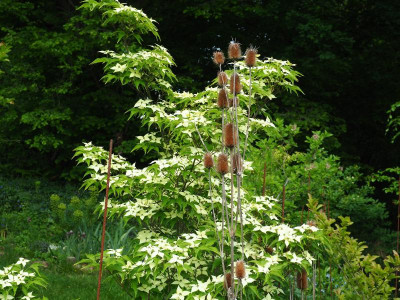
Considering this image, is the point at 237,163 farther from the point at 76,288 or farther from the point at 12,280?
the point at 76,288

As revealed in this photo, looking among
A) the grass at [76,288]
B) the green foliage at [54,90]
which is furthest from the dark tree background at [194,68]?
the grass at [76,288]

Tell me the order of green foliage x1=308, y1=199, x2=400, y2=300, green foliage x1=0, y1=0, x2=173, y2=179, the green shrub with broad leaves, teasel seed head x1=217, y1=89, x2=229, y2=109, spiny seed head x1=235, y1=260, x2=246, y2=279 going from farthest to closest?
green foliage x1=0, y1=0, x2=173, y2=179
the green shrub with broad leaves
green foliage x1=308, y1=199, x2=400, y2=300
teasel seed head x1=217, y1=89, x2=229, y2=109
spiny seed head x1=235, y1=260, x2=246, y2=279

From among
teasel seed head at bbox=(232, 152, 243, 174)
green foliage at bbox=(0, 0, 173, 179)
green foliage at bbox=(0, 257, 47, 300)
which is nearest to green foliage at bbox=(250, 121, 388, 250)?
green foliage at bbox=(0, 257, 47, 300)

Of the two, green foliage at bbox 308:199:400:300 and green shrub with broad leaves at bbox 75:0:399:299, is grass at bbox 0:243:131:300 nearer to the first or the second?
green shrub with broad leaves at bbox 75:0:399:299

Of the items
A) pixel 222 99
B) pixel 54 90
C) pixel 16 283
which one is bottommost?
pixel 16 283

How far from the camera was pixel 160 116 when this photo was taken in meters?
3.79

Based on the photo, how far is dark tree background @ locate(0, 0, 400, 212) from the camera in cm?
1100

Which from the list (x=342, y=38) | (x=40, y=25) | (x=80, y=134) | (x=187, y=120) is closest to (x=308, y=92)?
(x=342, y=38)

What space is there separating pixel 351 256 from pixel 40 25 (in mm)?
12050

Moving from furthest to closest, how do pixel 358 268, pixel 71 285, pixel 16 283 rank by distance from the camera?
pixel 71 285 < pixel 16 283 < pixel 358 268

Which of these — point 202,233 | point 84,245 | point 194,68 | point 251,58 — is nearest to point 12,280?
point 202,233

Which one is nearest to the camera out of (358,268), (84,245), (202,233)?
(358,268)

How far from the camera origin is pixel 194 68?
1188 cm

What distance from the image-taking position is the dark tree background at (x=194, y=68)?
11.0m
